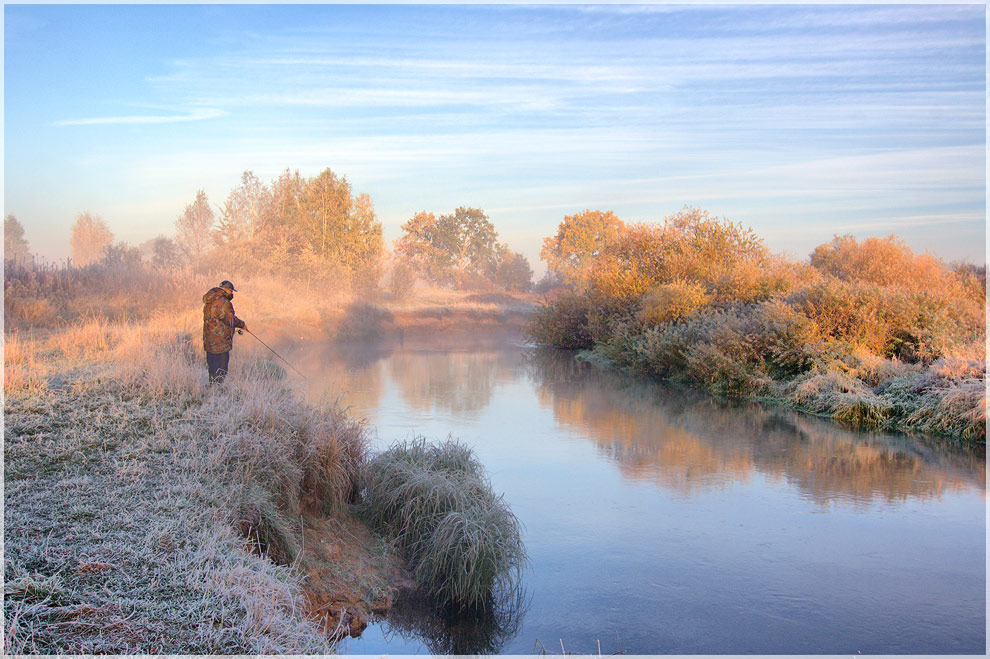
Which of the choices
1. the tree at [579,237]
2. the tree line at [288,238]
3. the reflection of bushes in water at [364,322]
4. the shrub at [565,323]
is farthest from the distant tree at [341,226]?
the tree at [579,237]

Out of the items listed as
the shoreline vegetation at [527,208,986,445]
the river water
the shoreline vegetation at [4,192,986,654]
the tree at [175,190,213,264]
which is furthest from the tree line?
the river water

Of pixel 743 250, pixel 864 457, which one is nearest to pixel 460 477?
pixel 864 457

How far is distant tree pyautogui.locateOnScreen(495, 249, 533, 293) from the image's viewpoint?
3169 inches

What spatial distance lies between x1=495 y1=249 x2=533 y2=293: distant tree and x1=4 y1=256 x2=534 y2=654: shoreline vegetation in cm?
6900

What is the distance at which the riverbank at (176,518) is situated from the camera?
4.25 metres

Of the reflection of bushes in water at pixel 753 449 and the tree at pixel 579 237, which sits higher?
the tree at pixel 579 237

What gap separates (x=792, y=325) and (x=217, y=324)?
13247mm

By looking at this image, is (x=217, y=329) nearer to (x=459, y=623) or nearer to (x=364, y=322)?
(x=459, y=623)

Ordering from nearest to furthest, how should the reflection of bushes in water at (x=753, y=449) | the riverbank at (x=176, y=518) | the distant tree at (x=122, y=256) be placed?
the riverbank at (x=176, y=518) < the reflection of bushes in water at (x=753, y=449) < the distant tree at (x=122, y=256)

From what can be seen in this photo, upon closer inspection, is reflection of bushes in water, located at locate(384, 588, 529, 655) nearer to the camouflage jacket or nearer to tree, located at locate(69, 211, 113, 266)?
the camouflage jacket

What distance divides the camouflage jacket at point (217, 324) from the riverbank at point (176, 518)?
1.36 meters

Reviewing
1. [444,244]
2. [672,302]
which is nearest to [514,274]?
[444,244]

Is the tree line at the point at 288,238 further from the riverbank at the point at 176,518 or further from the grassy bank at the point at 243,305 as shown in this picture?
the riverbank at the point at 176,518

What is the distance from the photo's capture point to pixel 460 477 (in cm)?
809
